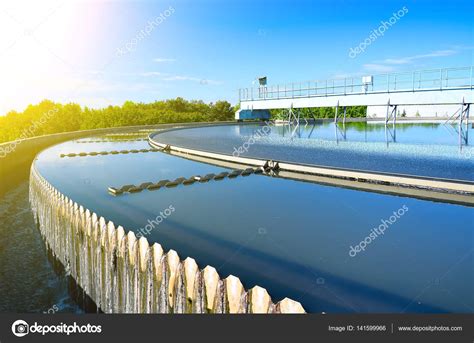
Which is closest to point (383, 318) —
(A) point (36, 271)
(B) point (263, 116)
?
(A) point (36, 271)

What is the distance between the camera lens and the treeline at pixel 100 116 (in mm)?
67500

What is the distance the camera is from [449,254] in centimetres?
782

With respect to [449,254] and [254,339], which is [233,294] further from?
[449,254]

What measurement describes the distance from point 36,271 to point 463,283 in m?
10.4
